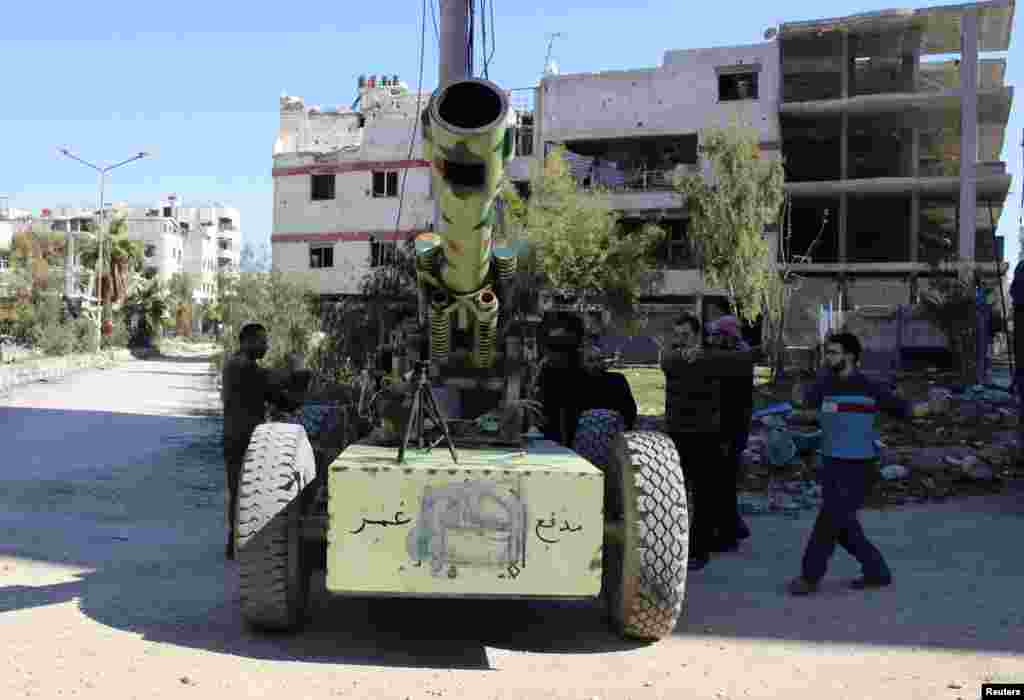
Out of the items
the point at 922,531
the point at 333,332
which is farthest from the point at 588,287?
the point at 922,531

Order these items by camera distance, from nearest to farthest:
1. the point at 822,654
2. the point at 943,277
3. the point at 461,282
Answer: the point at 822,654
the point at 461,282
the point at 943,277

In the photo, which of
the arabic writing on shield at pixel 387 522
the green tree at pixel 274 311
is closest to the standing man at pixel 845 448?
the arabic writing on shield at pixel 387 522

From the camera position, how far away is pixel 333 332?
53.0 ft

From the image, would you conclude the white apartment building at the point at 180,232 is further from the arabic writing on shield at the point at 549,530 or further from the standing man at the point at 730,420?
the arabic writing on shield at the point at 549,530

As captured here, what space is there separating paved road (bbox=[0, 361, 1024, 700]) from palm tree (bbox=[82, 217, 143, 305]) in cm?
4558

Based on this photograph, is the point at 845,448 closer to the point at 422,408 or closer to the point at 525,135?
the point at 422,408

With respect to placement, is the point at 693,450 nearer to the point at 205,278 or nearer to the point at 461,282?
the point at 461,282

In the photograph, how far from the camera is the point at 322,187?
4066 cm

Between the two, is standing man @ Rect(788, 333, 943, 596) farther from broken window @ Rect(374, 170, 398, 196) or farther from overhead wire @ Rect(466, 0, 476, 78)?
broken window @ Rect(374, 170, 398, 196)

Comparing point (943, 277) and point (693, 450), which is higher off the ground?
point (943, 277)

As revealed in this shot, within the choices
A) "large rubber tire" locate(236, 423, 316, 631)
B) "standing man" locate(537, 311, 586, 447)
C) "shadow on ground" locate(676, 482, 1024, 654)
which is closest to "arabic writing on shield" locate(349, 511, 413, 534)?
"large rubber tire" locate(236, 423, 316, 631)

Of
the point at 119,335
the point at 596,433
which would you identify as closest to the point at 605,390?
the point at 596,433

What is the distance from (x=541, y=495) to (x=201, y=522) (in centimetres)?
463

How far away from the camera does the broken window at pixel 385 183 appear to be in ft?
129
